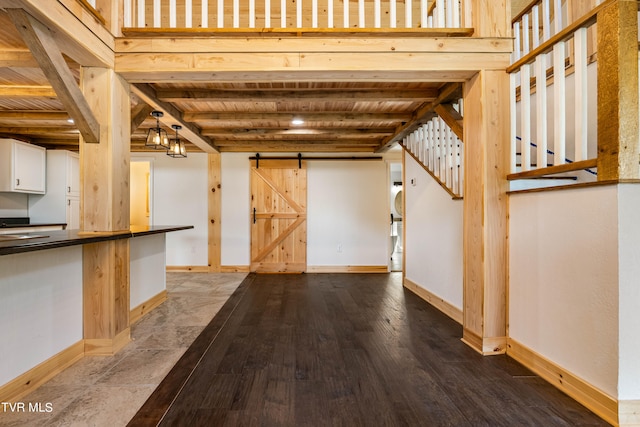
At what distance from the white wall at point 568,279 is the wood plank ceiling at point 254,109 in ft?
4.68

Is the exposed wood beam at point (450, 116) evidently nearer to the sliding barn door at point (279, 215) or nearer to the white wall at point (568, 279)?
the white wall at point (568, 279)

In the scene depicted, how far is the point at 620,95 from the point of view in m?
1.44

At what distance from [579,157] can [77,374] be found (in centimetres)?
331

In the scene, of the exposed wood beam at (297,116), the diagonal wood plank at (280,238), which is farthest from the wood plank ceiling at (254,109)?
the diagonal wood plank at (280,238)

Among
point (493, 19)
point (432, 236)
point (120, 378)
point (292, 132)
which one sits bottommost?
point (120, 378)

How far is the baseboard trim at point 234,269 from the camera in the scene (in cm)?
529

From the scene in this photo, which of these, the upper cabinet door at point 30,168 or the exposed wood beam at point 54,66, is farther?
the upper cabinet door at point 30,168

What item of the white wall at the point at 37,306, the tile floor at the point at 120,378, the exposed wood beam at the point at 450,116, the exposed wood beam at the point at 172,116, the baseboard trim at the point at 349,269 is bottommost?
the tile floor at the point at 120,378

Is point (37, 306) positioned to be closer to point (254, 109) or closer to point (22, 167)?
point (254, 109)

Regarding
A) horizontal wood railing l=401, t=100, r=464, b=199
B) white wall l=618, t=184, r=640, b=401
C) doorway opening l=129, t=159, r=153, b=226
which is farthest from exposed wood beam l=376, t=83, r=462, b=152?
doorway opening l=129, t=159, r=153, b=226

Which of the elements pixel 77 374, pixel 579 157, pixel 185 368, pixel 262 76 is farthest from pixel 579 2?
pixel 77 374

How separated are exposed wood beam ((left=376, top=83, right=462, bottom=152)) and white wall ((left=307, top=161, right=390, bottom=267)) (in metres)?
0.82

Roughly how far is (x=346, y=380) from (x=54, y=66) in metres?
2.56

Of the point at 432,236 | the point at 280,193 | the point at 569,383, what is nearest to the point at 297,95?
the point at 432,236
